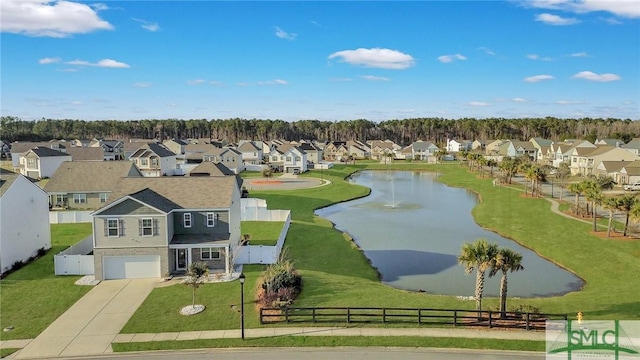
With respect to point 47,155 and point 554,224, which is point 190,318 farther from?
point 47,155

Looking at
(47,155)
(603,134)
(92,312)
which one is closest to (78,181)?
(47,155)

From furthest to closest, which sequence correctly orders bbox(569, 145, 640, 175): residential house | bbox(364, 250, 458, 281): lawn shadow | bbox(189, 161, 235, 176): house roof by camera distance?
bbox(569, 145, 640, 175): residential house
bbox(189, 161, 235, 176): house roof
bbox(364, 250, 458, 281): lawn shadow

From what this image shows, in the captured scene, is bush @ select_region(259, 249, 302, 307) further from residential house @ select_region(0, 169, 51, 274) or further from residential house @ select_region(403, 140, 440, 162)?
residential house @ select_region(403, 140, 440, 162)

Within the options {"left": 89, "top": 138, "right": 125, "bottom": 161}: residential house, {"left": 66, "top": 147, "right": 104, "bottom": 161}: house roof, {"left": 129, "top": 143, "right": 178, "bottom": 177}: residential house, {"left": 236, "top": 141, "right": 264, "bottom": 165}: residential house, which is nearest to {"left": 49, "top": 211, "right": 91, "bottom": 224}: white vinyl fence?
{"left": 129, "top": 143, "right": 178, "bottom": 177}: residential house

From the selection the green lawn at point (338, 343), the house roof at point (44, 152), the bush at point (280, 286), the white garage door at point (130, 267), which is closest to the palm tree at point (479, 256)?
the green lawn at point (338, 343)

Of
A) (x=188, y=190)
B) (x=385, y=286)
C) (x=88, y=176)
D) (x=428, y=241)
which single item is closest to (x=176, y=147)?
(x=88, y=176)

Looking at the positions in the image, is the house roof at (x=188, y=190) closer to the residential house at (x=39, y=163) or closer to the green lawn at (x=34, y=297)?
the green lawn at (x=34, y=297)
